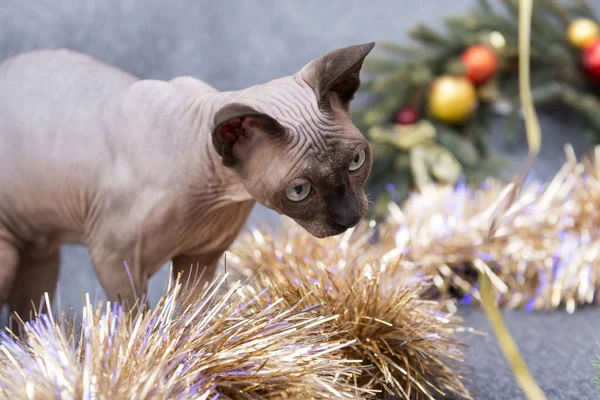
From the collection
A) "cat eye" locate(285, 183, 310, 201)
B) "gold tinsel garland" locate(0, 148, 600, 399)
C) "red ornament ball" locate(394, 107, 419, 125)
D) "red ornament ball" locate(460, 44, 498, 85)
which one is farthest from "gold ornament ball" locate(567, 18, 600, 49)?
"cat eye" locate(285, 183, 310, 201)

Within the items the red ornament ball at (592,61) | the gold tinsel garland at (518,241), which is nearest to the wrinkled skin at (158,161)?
the gold tinsel garland at (518,241)

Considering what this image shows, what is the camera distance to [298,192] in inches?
20.8

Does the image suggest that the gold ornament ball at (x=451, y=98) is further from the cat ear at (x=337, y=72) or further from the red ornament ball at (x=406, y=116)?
Result: the cat ear at (x=337, y=72)

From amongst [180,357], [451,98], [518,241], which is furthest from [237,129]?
[451,98]

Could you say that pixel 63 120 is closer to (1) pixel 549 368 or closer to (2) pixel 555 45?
(1) pixel 549 368

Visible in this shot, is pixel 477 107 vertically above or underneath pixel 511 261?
above

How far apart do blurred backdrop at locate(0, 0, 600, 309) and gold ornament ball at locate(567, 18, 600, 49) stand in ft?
0.79

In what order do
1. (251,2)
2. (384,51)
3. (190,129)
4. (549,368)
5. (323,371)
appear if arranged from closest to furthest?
(323,371) → (190,129) → (549,368) → (251,2) → (384,51)

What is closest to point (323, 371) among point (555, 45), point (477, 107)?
point (477, 107)

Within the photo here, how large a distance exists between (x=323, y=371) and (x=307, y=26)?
0.99 meters

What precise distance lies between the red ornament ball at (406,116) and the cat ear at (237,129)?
0.86 meters

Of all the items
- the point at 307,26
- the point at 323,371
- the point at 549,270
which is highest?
the point at 307,26

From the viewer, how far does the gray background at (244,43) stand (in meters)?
0.88

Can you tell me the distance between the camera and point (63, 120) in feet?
2.18
